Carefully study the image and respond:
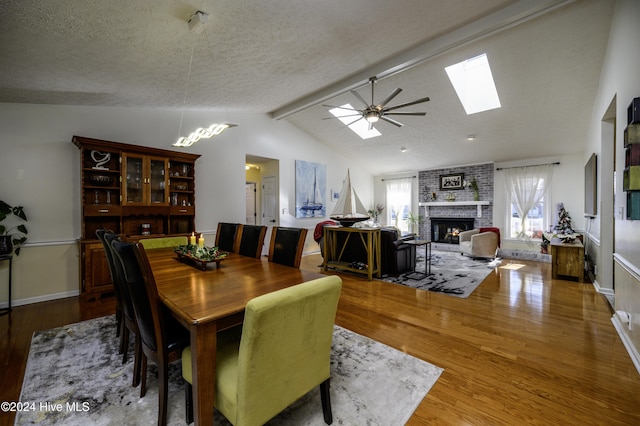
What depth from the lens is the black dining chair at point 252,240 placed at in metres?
2.81

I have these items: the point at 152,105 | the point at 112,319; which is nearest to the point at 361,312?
the point at 112,319

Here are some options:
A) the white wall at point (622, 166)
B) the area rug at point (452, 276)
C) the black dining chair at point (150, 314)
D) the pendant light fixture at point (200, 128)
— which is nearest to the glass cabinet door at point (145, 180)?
the pendant light fixture at point (200, 128)

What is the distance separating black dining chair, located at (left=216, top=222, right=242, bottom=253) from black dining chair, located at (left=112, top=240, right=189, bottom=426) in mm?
1656

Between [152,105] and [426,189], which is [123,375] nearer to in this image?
[152,105]

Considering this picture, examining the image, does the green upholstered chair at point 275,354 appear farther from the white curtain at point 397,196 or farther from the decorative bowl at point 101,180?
the white curtain at point 397,196

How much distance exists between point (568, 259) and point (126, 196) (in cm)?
684

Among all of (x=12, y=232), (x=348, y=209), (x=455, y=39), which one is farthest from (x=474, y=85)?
(x=12, y=232)

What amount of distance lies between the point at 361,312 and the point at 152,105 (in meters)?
4.31

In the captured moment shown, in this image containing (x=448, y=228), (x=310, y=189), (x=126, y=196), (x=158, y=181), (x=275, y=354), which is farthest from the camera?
(x=448, y=228)

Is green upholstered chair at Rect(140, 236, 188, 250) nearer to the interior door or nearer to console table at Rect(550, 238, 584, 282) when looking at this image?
the interior door

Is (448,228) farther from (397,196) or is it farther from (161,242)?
(161,242)

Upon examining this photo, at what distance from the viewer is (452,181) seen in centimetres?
771

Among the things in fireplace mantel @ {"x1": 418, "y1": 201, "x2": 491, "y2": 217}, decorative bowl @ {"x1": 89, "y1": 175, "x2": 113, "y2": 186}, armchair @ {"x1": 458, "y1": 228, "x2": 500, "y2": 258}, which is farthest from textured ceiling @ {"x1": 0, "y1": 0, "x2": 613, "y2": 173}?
armchair @ {"x1": 458, "y1": 228, "x2": 500, "y2": 258}

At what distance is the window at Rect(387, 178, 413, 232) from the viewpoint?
28.6 feet
